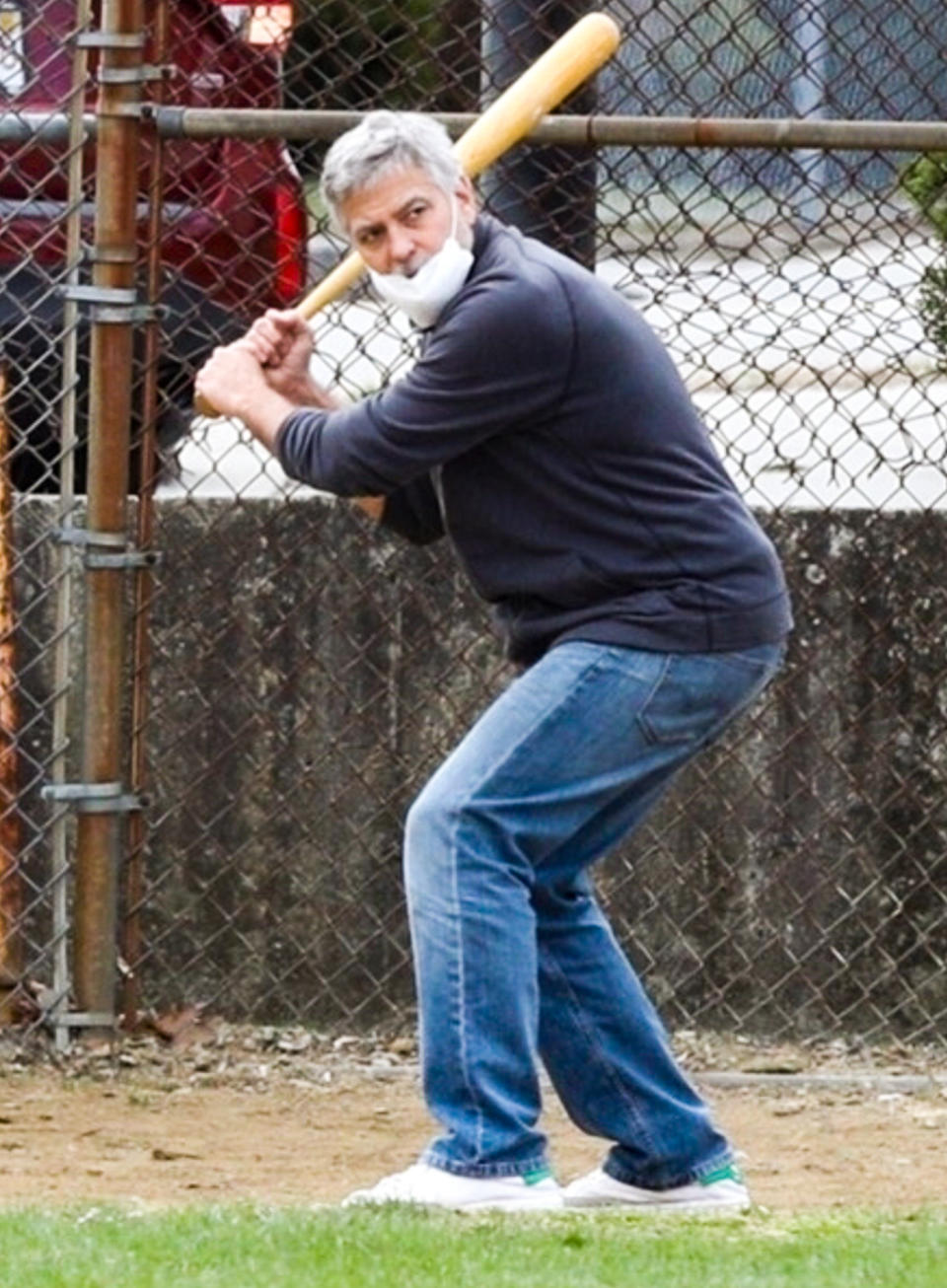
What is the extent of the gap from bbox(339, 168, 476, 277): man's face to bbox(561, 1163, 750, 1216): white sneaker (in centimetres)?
154

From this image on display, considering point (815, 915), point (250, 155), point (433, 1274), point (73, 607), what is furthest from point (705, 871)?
point (433, 1274)

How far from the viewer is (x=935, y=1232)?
171 inches

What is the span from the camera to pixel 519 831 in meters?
4.30

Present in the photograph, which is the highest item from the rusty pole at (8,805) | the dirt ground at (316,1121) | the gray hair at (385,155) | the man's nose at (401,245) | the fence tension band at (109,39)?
the fence tension band at (109,39)

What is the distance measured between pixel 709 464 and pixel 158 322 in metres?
2.03

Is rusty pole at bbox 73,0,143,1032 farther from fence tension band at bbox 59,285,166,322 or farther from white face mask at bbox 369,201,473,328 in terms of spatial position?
white face mask at bbox 369,201,473,328

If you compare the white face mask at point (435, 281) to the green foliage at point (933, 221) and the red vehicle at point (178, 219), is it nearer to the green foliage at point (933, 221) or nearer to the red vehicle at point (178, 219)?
the red vehicle at point (178, 219)

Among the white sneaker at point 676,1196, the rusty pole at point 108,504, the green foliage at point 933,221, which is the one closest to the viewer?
the white sneaker at point 676,1196

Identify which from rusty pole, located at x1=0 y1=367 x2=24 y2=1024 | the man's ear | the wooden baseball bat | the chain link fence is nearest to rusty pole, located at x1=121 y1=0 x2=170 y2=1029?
the chain link fence

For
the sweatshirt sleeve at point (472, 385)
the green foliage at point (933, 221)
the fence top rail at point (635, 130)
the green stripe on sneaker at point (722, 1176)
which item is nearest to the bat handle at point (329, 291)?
the sweatshirt sleeve at point (472, 385)

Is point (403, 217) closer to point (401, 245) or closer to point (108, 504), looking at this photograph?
point (401, 245)

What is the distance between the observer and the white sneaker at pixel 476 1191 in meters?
4.37

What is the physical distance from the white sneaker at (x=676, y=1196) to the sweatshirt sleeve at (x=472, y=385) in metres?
1.25

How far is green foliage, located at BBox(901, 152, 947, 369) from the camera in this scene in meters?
6.93
